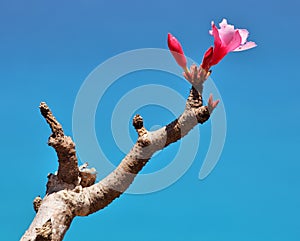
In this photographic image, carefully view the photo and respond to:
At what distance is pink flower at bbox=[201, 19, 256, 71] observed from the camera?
2.57 meters

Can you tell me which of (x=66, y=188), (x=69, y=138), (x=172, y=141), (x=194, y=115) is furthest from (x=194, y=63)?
(x=66, y=188)

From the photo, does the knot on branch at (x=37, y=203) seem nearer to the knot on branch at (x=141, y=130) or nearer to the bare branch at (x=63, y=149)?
the bare branch at (x=63, y=149)

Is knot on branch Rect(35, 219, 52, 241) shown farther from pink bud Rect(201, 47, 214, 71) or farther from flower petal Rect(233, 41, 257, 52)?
flower petal Rect(233, 41, 257, 52)

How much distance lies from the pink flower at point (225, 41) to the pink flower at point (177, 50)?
13cm

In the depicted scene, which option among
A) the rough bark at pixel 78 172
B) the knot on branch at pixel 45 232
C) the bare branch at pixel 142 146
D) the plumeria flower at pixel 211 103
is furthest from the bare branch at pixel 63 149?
the plumeria flower at pixel 211 103

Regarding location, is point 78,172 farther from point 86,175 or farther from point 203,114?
point 203,114

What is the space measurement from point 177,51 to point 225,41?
29 centimetres

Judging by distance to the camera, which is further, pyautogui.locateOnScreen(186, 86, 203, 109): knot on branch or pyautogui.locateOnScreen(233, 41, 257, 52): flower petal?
pyautogui.locateOnScreen(186, 86, 203, 109): knot on branch

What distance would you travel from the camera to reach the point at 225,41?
258 cm

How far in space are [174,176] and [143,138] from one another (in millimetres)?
314

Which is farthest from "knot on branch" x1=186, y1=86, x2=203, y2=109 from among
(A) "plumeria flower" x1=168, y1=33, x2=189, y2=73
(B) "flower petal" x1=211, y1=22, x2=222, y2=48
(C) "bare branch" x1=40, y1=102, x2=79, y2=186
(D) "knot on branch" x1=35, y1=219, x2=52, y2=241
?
(D) "knot on branch" x1=35, y1=219, x2=52, y2=241

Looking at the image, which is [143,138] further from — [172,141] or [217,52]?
[217,52]

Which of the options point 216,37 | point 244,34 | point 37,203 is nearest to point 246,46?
point 244,34

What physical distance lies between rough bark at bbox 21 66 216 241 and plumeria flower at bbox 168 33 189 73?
61mm
